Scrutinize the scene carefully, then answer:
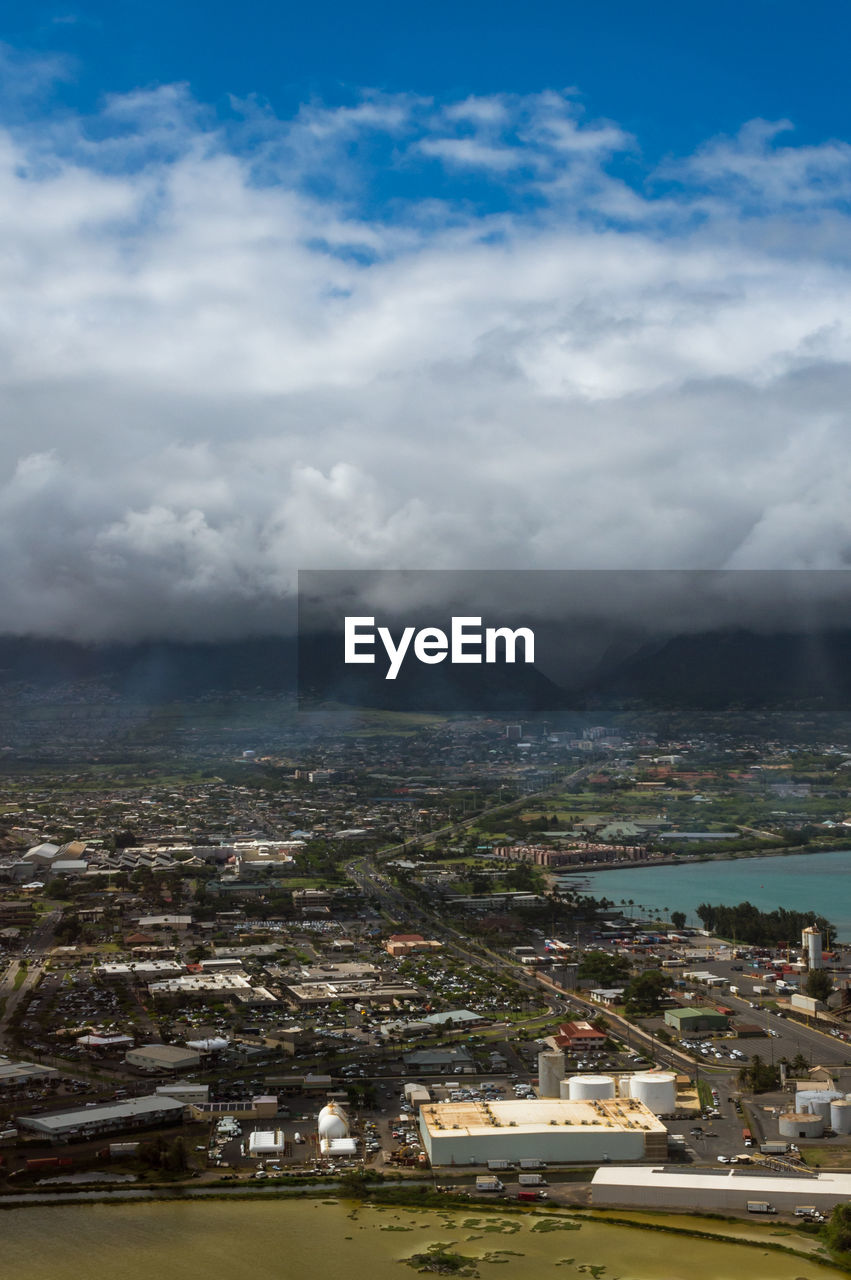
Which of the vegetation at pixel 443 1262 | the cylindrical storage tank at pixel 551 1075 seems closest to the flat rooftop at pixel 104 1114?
the cylindrical storage tank at pixel 551 1075

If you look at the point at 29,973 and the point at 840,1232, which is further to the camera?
the point at 29,973

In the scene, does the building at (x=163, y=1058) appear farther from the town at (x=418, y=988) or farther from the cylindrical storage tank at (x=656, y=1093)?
the cylindrical storage tank at (x=656, y=1093)

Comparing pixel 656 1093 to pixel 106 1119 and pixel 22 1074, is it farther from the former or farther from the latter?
pixel 22 1074

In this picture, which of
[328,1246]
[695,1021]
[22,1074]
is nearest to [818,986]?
[695,1021]

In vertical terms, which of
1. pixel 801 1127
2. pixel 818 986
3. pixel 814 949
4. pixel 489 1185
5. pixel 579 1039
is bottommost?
pixel 489 1185

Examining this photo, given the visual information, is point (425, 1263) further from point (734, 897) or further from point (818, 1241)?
point (734, 897)

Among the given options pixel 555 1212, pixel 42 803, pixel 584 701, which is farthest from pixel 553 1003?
pixel 584 701

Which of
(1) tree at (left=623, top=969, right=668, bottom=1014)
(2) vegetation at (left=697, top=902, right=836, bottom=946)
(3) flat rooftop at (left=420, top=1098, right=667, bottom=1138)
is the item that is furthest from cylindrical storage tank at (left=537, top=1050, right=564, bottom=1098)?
(2) vegetation at (left=697, top=902, right=836, bottom=946)

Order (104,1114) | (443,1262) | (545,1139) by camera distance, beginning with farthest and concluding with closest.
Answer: (104,1114) < (545,1139) < (443,1262)
